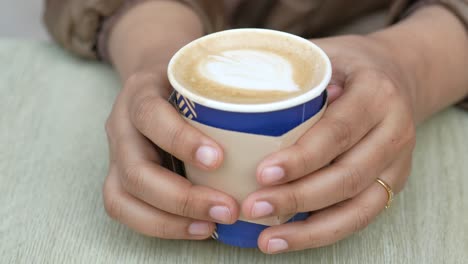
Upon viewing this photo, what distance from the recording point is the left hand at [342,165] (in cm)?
46

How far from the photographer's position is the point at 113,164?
567 millimetres

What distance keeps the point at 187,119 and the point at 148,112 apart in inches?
2.0

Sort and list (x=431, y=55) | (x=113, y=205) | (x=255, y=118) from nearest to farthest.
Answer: (x=255, y=118)
(x=113, y=205)
(x=431, y=55)

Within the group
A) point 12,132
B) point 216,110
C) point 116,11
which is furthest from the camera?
point 116,11

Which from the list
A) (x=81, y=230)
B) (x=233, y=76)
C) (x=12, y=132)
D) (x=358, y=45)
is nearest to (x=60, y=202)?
(x=81, y=230)

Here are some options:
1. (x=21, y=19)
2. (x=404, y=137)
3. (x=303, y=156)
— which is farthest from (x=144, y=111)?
(x=21, y=19)

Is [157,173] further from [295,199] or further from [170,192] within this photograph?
[295,199]

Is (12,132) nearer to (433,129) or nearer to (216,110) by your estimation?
(216,110)

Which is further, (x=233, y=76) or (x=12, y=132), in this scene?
(x=12, y=132)

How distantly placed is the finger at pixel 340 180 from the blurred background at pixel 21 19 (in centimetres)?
115

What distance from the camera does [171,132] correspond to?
0.47m

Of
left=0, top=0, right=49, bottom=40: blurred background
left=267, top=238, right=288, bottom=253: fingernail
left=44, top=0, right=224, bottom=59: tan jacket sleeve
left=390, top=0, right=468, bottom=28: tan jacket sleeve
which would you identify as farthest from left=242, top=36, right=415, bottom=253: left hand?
left=0, top=0, right=49, bottom=40: blurred background

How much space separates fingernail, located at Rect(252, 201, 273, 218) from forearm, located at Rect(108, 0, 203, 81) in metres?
0.27

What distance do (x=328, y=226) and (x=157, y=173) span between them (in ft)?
0.55
